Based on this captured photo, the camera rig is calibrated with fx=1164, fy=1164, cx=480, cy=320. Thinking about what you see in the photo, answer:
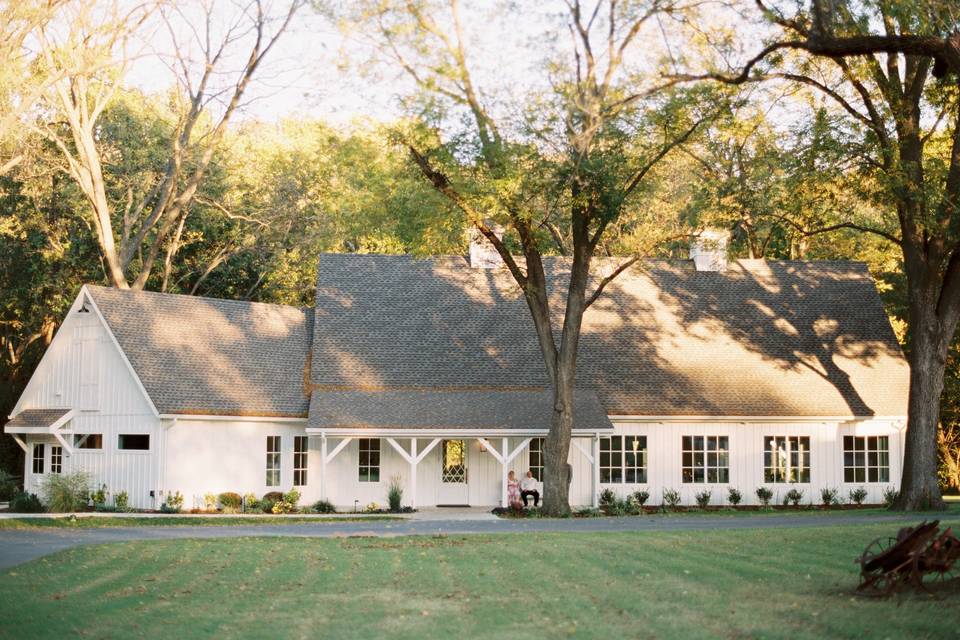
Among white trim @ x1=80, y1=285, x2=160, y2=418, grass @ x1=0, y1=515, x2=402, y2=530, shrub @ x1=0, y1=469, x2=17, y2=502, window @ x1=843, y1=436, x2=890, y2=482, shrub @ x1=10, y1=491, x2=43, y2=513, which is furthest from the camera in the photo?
shrub @ x1=0, y1=469, x2=17, y2=502

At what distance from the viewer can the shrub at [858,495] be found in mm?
32281

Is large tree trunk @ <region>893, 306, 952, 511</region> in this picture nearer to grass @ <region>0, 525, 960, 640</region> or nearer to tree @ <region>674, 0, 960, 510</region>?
tree @ <region>674, 0, 960, 510</region>

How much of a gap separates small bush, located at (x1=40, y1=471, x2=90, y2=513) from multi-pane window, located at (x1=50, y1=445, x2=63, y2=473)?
2.36 meters

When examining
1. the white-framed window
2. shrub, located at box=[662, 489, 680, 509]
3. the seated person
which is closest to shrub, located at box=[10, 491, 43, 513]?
the seated person

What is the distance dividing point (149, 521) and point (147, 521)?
46mm

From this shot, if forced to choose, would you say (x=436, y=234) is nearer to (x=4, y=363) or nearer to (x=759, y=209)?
(x=759, y=209)

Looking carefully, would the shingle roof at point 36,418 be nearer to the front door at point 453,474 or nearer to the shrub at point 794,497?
the front door at point 453,474

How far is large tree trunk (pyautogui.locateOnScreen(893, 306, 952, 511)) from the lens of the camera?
2800 cm

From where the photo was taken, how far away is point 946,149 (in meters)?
32.8

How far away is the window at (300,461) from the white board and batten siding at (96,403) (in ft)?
12.6

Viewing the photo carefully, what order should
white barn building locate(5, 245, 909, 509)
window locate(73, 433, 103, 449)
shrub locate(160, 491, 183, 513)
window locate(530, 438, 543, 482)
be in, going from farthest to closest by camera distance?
window locate(530, 438, 543, 482), window locate(73, 433, 103, 449), white barn building locate(5, 245, 909, 509), shrub locate(160, 491, 183, 513)

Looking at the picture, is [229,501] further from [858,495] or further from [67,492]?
[858,495]

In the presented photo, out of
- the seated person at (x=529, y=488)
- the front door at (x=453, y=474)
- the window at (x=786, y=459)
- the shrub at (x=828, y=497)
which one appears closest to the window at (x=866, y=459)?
the shrub at (x=828, y=497)

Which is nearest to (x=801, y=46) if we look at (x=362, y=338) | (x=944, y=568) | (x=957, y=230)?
(x=944, y=568)
